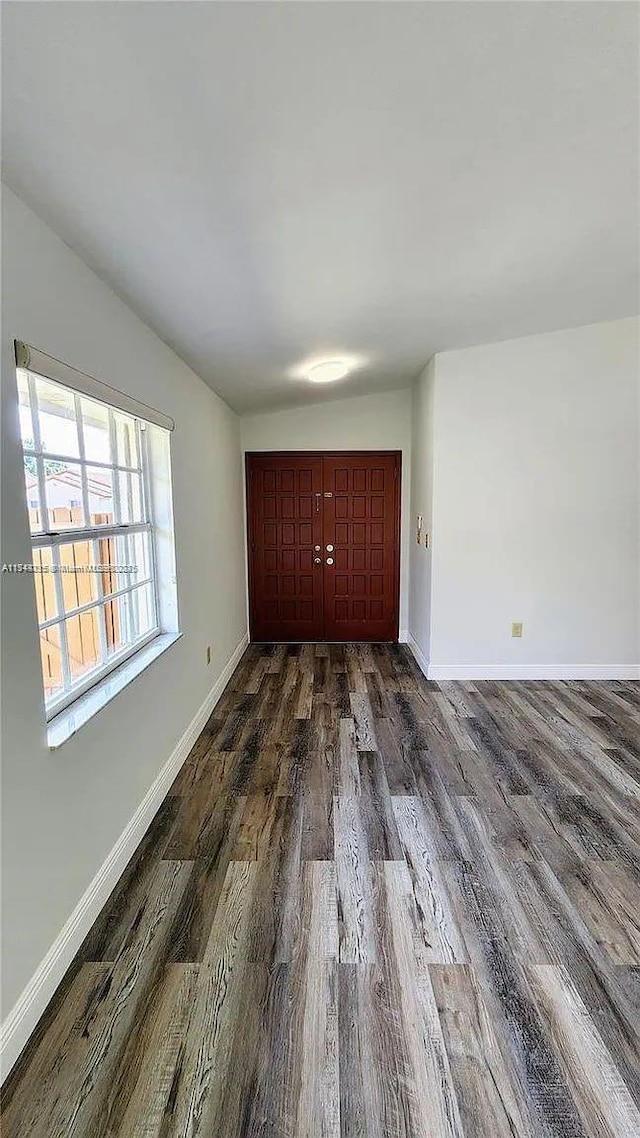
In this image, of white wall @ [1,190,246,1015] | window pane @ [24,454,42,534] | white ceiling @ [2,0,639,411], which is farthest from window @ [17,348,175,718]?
white ceiling @ [2,0,639,411]

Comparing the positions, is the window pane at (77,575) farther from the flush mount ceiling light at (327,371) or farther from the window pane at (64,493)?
the flush mount ceiling light at (327,371)

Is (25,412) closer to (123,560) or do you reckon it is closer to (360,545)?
(123,560)


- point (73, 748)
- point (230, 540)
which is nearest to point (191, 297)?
point (73, 748)

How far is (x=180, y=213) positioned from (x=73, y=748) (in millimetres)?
1662

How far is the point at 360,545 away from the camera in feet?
17.0

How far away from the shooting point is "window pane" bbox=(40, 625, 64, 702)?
171cm

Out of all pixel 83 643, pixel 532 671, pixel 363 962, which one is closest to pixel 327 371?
pixel 83 643

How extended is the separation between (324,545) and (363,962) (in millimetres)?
3880

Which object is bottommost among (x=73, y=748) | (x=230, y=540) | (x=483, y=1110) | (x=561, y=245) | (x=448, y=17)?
(x=483, y=1110)

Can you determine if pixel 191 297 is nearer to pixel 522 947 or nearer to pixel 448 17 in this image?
pixel 448 17

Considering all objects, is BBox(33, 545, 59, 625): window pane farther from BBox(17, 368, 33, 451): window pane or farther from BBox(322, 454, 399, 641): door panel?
BBox(322, 454, 399, 641): door panel

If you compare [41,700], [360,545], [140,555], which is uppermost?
[140,555]

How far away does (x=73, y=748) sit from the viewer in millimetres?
1660

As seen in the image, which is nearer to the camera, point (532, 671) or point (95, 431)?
point (95, 431)
